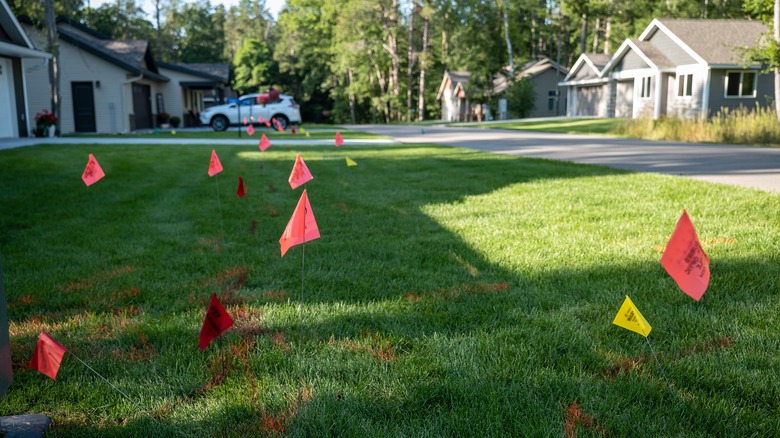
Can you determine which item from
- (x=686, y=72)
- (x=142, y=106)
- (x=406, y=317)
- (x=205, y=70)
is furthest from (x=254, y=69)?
(x=406, y=317)

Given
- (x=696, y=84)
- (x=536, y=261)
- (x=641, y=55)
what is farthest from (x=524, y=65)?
(x=536, y=261)

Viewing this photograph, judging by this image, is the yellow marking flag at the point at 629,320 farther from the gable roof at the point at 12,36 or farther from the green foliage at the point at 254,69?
the green foliage at the point at 254,69

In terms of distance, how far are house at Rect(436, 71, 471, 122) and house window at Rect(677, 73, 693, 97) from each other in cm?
1904

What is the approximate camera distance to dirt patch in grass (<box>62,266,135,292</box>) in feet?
13.5

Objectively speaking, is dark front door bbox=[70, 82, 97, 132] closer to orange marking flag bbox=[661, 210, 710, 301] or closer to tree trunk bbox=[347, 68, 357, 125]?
orange marking flag bbox=[661, 210, 710, 301]

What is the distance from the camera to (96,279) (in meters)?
4.33

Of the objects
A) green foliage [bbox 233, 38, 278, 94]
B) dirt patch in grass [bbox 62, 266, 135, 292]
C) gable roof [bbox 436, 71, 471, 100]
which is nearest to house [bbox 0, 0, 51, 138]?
dirt patch in grass [bbox 62, 266, 135, 292]

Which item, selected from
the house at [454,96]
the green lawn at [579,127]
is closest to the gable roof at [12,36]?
the green lawn at [579,127]

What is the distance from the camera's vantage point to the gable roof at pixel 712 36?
105ft

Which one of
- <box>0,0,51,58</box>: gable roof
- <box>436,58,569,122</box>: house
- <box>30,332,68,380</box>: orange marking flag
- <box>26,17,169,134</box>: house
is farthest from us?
<box>436,58,569,122</box>: house

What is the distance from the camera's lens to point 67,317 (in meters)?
3.53

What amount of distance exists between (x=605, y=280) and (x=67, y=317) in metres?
3.06

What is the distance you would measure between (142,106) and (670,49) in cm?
2754

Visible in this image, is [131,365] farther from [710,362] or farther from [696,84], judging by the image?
[696,84]
